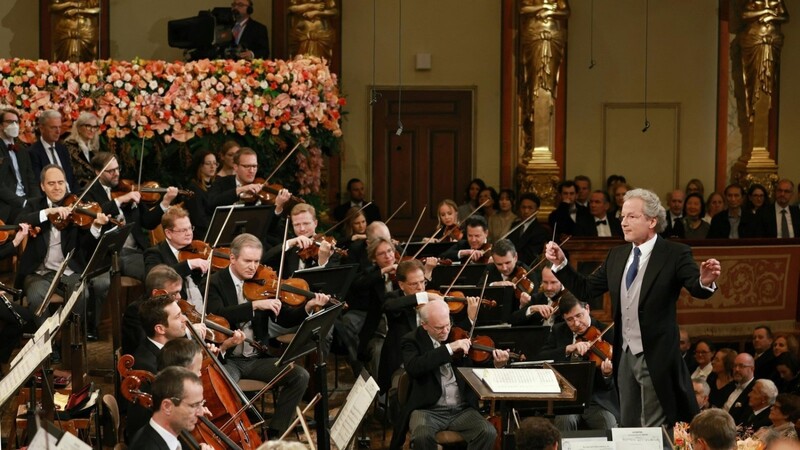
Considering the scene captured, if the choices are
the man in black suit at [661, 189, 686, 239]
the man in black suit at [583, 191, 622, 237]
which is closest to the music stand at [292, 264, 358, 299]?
the man in black suit at [583, 191, 622, 237]

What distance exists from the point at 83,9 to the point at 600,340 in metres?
6.69

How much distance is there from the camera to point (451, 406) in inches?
264

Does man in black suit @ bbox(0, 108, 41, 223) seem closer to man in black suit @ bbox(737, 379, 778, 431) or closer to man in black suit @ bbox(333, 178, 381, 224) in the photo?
man in black suit @ bbox(333, 178, 381, 224)

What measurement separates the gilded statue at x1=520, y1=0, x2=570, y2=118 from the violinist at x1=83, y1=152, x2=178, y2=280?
196 inches

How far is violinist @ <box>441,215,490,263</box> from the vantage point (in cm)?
881

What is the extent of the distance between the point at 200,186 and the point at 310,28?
11.7 feet

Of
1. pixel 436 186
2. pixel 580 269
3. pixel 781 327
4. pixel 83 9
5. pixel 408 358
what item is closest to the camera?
pixel 408 358

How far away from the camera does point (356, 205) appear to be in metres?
11.8

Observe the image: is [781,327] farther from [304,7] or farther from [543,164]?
[304,7]

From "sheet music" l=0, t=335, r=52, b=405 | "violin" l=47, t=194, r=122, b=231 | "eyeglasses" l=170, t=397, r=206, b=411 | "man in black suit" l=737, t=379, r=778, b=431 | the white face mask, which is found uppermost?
the white face mask

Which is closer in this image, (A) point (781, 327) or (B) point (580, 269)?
(B) point (580, 269)

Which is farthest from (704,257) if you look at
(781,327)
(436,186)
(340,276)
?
(340,276)

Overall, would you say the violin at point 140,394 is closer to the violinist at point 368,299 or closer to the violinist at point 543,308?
the violinist at point 368,299

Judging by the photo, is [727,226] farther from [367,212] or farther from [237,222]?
[237,222]
